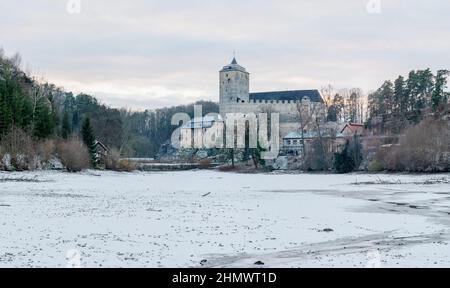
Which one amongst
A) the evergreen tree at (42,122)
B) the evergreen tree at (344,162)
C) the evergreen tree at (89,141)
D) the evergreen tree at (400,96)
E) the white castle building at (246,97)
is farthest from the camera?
the white castle building at (246,97)

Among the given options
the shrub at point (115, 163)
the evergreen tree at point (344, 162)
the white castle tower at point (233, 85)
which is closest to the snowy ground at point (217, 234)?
the shrub at point (115, 163)

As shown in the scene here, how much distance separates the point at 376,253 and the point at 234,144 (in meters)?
96.2

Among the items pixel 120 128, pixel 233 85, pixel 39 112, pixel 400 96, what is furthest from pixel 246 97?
pixel 39 112

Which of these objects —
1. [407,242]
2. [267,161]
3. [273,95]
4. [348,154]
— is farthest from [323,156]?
[273,95]

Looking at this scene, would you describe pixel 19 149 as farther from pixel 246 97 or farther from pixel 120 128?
pixel 246 97

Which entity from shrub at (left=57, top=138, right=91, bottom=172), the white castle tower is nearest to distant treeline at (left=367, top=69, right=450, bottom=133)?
shrub at (left=57, top=138, right=91, bottom=172)

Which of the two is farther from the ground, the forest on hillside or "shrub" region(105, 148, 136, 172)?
the forest on hillside

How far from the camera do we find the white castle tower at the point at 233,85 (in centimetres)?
19075

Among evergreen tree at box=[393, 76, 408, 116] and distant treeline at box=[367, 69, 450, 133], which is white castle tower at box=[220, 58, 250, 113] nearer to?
distant treeline at box=[367, 69, 450, 133]

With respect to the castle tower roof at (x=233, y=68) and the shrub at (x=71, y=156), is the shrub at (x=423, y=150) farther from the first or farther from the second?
the castle tower roof at (x=233, y=68)

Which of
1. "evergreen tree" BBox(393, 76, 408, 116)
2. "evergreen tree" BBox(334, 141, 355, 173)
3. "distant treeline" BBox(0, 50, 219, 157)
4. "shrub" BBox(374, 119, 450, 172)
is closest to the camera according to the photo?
"distant treeline" BBox(0, 50, 219, 157)

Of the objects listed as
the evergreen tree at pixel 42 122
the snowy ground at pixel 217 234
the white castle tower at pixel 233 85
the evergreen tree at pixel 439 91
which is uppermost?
the white castle tower at pixel 233 85

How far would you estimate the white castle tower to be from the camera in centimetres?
19075

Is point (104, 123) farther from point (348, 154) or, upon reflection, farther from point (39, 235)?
point (39, 235)
